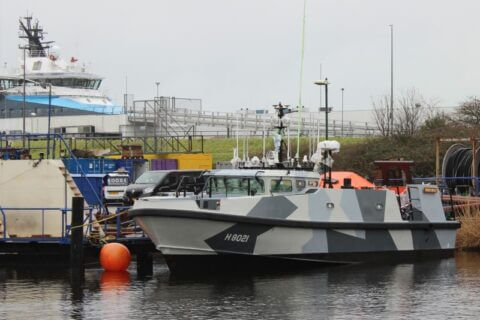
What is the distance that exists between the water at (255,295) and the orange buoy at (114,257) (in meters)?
0.33

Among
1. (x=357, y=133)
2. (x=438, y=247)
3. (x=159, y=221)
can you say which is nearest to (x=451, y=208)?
(x=438, y=247)

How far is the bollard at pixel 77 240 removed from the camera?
23.6 meters

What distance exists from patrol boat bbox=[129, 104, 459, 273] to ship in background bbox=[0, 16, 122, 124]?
48.8m

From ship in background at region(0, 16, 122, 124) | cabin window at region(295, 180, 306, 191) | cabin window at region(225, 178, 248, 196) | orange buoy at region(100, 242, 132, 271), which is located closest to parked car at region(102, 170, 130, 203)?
orange buoy at region(100, 242, 132, 271)

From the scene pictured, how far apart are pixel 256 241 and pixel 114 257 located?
139 inches

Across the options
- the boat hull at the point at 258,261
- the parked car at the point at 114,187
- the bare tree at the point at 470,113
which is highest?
the bare tree at the point at 470,113

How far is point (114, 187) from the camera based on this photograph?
32.0 metres

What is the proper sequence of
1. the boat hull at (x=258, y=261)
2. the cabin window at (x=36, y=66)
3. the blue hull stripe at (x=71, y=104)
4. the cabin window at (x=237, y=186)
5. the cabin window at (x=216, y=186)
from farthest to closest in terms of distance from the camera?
the cabin window at (x=36, y=66) → the blue hull stripe at (x=71, y=104) → the cabin window at (x=216, y=186) → the cabin window at (x=237, y=186) → the boat hull at (x=258, y=261)

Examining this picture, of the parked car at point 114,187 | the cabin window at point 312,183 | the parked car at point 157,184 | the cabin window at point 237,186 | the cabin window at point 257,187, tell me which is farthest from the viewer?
the parked car at point 114,187

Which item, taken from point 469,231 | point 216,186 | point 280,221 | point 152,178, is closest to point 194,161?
point 152,178

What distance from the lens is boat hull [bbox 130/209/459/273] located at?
22641 millimetres

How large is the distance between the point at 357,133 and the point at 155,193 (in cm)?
3880

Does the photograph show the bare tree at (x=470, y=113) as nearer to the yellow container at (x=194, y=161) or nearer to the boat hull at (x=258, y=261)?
the yellow container at (x=194, y=161)

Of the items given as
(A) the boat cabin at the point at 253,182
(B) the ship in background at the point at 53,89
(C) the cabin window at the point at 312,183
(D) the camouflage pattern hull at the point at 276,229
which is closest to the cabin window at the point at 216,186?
(A) the boat cabin at the point at 253,182
